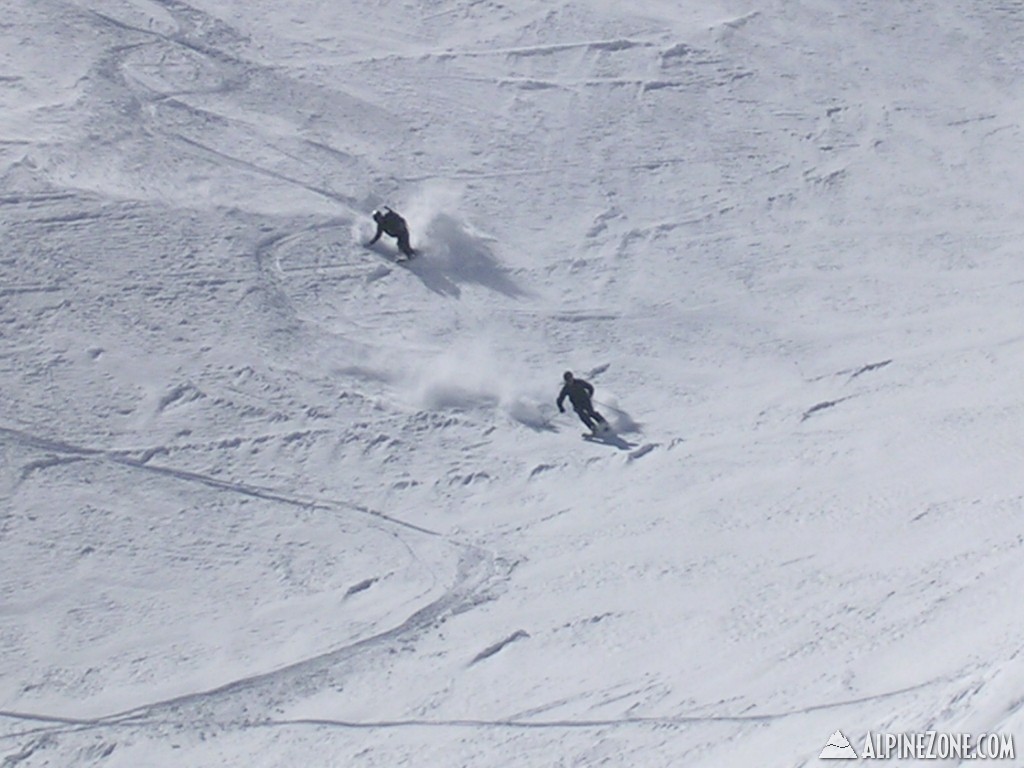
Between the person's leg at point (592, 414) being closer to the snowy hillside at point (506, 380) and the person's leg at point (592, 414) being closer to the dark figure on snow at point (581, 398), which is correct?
the dark figure on snow at point (581, 398)

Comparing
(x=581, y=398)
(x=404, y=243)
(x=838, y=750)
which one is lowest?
(x=838, y=750)

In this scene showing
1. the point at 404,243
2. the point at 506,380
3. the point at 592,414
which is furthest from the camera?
the point at 404,243

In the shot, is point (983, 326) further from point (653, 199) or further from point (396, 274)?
point (396, 274)

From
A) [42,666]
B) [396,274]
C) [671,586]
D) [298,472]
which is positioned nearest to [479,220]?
[396,274]

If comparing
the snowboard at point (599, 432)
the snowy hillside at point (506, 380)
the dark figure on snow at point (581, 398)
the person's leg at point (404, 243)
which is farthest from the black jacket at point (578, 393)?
the person's leg at point (404, 243)

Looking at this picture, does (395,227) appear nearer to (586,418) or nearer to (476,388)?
(476,388)

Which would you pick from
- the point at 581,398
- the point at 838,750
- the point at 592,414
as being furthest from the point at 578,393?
the point at 838,750
